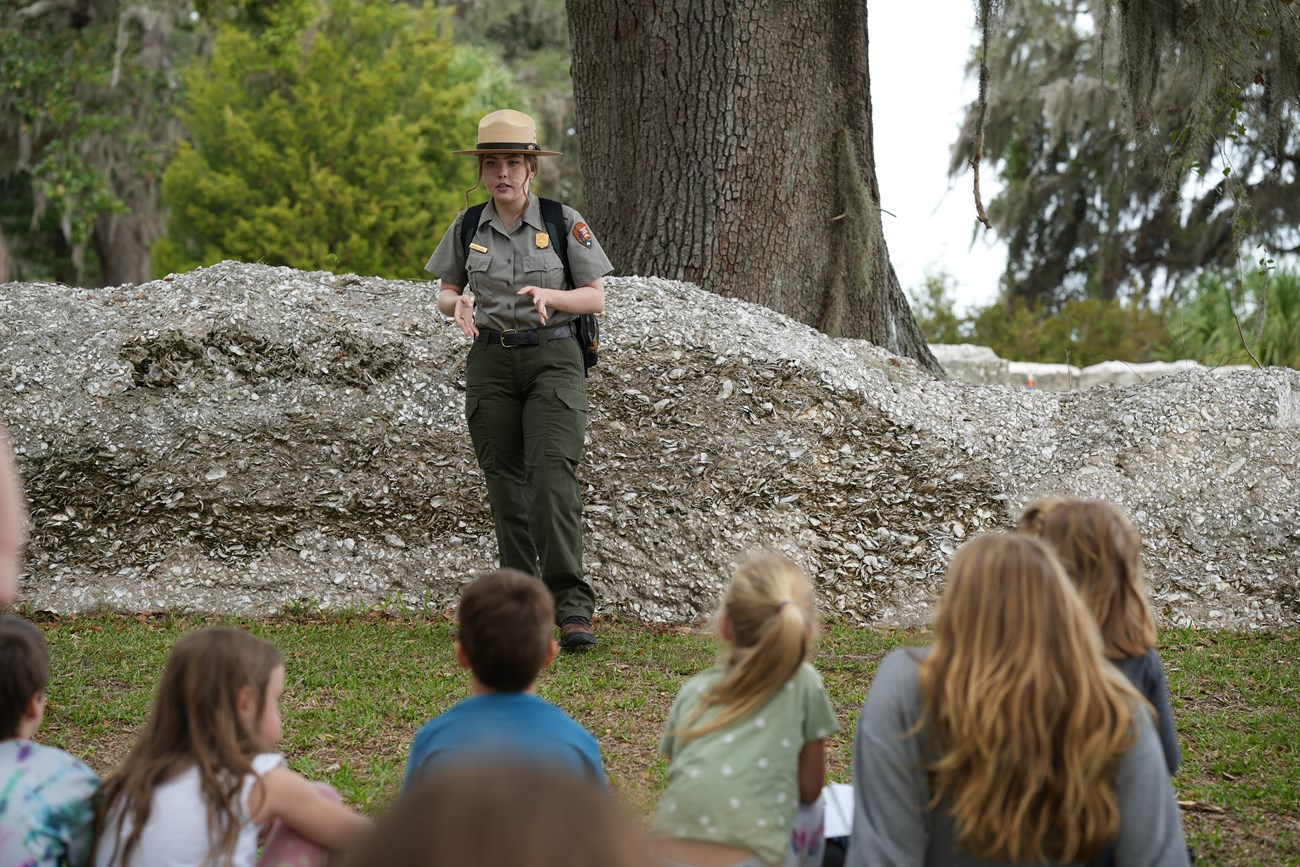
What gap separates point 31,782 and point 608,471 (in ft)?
13.9

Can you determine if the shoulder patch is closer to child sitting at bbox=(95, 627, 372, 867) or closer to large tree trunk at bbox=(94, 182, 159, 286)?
child sitting at bbox=(95, 627, 372, 867)

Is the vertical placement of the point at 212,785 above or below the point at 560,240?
below

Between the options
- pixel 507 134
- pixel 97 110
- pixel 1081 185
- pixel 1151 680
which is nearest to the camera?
pixel 1151 680

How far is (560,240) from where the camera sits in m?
5.29

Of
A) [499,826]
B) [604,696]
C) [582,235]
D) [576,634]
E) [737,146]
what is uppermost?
[737,146]

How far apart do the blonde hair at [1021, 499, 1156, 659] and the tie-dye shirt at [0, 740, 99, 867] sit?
6.78ft

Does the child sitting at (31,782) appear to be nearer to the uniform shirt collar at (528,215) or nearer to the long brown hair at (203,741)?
the long brown hair at (203,741)

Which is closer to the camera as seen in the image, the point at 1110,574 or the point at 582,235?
the point at 1110,574

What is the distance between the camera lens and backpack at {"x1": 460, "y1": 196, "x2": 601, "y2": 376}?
5289 mm

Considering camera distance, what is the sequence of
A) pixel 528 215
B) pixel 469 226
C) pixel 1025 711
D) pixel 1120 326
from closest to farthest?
pixel 1025 711, pixel 528 215, pixel 469 226, pixel 1120 326

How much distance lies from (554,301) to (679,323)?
1934mm

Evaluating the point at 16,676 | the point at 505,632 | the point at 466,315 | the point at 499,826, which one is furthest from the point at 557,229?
the point at 499,826

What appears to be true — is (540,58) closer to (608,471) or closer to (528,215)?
(608,471)

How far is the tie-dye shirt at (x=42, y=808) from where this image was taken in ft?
8.10
